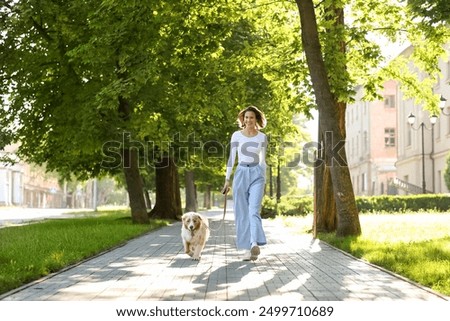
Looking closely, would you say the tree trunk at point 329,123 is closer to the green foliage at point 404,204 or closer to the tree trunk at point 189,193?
the green foliage at point 404,204

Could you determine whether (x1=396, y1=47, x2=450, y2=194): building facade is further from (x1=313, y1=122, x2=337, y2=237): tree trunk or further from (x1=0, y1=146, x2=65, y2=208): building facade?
(x1=0, y1=146, x2=65, y2=208): building facade

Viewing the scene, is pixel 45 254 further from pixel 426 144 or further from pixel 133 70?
pixel 426 144

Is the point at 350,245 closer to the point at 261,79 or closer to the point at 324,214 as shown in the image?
the point at 324,214

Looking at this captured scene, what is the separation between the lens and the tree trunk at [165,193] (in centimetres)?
3195

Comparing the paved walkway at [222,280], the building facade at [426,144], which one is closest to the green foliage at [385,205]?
the building facade at [426,144]

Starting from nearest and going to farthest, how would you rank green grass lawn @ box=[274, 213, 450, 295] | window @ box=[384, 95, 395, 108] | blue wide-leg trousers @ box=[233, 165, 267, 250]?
1. green grass lawn @ box=[274, 213, 450, 295]
2. blue wide-leg trousers @ box=[233, 165, 267, 250]
3. window @ box=[384, 95, 395, 108]

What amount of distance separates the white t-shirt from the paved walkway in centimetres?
161

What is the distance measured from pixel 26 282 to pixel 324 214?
10.8m

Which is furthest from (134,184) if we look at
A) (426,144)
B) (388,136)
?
(388,136)

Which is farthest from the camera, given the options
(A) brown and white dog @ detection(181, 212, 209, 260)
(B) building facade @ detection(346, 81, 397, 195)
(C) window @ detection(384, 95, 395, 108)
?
(C) window @ detection(384, 95, 395, 108)

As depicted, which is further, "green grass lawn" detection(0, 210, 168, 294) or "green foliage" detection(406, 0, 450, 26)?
"green foliage" detection(406, 0, 450, 26)

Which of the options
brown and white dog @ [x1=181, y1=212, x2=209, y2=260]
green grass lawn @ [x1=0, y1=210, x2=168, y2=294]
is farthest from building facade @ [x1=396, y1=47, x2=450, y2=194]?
brown and white dog @ [x1=181, y1=212, x2=209, y2=260]

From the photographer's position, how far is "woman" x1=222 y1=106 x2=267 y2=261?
34.8ft

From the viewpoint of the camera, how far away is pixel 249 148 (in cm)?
1066
